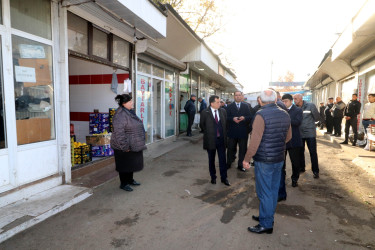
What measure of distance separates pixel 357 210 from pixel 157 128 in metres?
7.30

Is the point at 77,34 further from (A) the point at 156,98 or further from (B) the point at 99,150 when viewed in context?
(A) the point at 156,98

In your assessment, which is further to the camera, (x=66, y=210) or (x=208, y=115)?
(x=208, y=115)

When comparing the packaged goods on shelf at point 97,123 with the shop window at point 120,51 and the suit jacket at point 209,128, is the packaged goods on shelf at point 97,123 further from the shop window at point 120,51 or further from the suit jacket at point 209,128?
the suit jacket at point 209,128

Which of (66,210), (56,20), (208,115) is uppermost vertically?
(56,20)

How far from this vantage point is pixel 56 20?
4.68 meters

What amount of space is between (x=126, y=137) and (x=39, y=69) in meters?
1.91

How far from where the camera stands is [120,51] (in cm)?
707

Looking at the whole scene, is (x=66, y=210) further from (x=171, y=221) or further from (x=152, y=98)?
(x=152, y=98)

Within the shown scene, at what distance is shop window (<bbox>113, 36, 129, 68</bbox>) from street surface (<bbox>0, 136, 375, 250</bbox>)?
10.8 feet

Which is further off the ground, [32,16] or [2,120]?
[32,16]

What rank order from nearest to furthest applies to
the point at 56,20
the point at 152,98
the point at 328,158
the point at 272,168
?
1. the point at 272,168
2. the point at 56,20
3. the point at 328,158
4. the point at 152,98

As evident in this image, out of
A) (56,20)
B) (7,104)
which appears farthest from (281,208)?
(56,20)

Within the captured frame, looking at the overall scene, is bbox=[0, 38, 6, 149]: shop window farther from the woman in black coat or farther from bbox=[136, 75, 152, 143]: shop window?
bbox=[136, 75, 152, 143]: shop window

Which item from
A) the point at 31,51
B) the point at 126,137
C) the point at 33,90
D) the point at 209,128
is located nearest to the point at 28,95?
the point at 33,90
